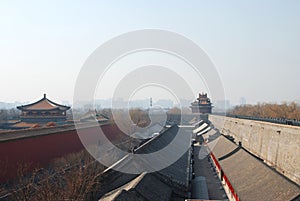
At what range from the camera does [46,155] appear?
1767 centimetres

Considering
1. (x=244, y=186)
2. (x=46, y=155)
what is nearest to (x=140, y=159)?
(x=244, y=186)

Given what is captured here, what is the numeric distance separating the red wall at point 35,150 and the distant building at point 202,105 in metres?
44.3

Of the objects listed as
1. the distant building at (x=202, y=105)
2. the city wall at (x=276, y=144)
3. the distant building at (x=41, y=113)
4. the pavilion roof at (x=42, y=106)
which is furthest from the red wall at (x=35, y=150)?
the distant building at (x=202, y=105)

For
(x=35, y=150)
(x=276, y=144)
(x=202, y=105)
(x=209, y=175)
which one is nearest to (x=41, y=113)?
(x=35, y=150)

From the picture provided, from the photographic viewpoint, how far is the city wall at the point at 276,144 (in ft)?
43.1

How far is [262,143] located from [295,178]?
6.37 metres

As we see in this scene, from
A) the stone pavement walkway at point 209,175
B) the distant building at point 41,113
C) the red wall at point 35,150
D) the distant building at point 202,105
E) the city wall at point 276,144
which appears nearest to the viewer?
the city wall at point 276,144

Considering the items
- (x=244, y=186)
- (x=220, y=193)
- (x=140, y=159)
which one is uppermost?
(x=140, y=159)

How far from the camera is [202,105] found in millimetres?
64812

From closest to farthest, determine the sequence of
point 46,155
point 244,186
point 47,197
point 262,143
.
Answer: point 47,197
point 244,186
point 46,155
point 262,143

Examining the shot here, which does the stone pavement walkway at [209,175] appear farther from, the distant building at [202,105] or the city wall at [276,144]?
the distant building at [202,105]

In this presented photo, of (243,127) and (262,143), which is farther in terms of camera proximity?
(243,127)

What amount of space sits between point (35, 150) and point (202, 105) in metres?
50.9

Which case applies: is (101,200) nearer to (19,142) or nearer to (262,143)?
(19,142)
